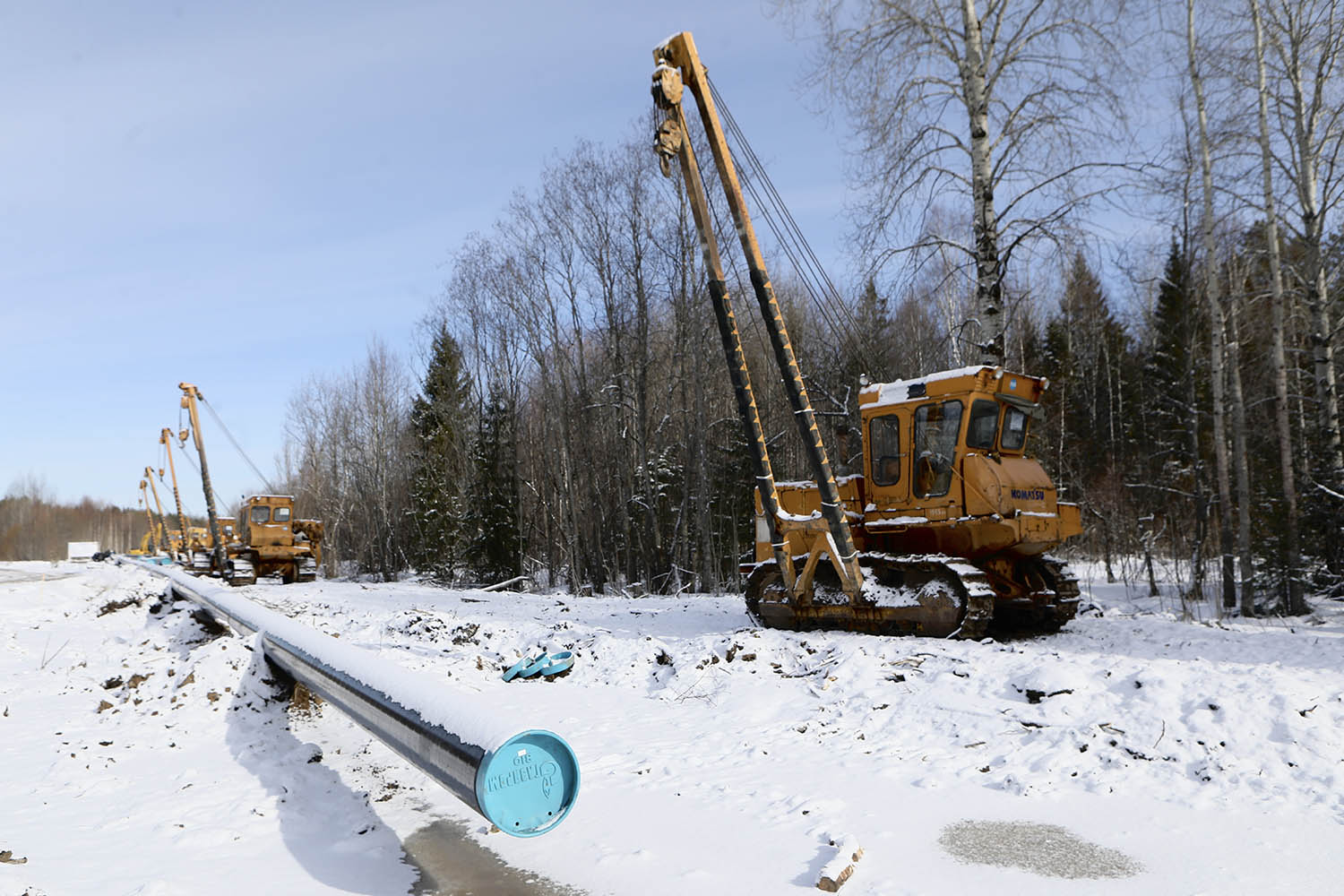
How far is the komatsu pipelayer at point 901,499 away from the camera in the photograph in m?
10.7

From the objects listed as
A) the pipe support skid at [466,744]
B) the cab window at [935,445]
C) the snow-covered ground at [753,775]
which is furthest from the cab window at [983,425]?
the pipe support skid at [466,744]

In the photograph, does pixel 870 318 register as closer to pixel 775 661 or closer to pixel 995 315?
pixel 995 315

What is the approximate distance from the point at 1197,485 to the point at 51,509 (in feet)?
495

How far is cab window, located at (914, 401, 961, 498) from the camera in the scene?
1114 centimetres

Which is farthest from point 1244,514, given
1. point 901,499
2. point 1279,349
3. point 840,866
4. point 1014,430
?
point 840,866

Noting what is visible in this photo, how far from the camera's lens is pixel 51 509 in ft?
423

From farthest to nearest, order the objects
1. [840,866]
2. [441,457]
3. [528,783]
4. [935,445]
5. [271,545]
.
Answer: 1. [441,457]
2. [271,545]
3. [935,445]
4. [840,866]
5. [528,783]

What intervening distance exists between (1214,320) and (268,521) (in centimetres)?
2867

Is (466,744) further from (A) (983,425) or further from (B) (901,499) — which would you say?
(A) (983,425)

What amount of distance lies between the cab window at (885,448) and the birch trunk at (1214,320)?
850 cm

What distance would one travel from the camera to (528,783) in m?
3.55

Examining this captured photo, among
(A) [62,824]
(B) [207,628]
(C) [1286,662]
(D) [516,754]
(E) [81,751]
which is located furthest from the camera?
(B) [207,628]

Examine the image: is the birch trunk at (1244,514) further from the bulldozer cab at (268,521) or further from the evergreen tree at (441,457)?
the bulldozer cab at (268,521)

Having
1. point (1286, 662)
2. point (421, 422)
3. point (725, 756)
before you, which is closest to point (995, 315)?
point (1286, 662)
